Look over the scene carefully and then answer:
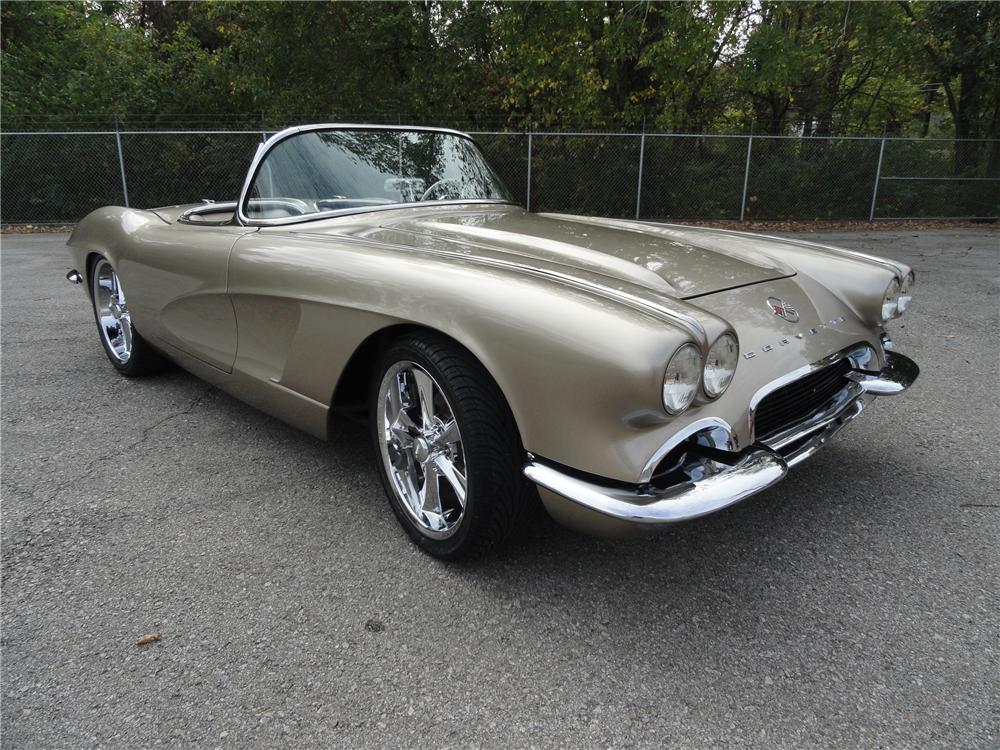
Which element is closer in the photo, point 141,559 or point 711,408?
point 711,408

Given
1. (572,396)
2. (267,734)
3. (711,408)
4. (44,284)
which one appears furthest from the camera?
(44,284)

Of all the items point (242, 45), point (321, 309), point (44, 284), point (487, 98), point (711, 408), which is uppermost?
point (242, 45)

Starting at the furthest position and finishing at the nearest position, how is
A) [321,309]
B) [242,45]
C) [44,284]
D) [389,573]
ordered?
[242,45] < [44,284] < [321,309] < [389,573]

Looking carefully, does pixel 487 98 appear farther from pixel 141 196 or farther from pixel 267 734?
pixel 267 734

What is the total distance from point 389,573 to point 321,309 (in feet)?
3.01

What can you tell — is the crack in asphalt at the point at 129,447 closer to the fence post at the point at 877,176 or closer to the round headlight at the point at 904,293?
the round headlight at the point at 904,293

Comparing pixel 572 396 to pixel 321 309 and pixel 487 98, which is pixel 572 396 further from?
pixel 487 98

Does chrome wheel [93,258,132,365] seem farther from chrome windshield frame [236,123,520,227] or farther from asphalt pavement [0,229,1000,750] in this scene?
chrome windshield frame [236,123,520,227]

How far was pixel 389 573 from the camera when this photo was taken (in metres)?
2.12

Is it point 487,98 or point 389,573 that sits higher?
point 487,98

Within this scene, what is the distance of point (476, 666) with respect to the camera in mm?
1719

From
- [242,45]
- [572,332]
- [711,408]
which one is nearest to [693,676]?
[711,408]

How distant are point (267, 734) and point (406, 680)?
340 millimetres

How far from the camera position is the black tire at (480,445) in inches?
74.0
